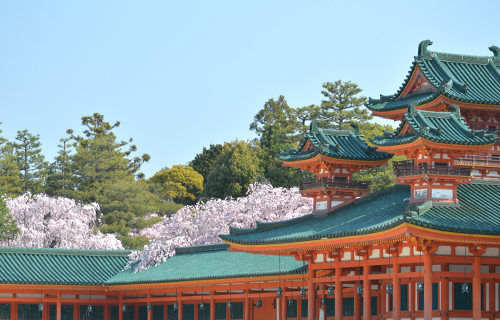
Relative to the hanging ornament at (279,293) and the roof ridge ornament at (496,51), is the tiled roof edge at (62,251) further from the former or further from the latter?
the roof ridge ornament at (496,51)

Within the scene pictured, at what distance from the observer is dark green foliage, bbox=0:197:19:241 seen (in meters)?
53.8

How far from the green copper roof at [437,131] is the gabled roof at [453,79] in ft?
3.98

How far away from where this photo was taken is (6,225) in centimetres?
5738

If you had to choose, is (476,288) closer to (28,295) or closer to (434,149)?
(434,149)

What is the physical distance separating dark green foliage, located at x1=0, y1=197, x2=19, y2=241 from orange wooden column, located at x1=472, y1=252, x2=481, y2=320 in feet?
120

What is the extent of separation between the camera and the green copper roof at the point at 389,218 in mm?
23739

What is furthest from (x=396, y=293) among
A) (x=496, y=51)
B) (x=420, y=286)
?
(x=496, y=51)

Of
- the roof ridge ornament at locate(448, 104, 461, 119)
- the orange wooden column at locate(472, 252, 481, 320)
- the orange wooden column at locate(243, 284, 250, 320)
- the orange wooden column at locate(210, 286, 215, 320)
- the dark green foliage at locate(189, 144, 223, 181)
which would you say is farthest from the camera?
the dark green foliage at locate(189, 144, 223, 181)

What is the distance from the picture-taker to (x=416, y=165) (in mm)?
26984

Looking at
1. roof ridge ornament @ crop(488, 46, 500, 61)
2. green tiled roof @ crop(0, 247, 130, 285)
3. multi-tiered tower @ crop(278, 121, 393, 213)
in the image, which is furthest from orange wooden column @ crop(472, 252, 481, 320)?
green tiled roof @ crop(0, 247, 130, 285)

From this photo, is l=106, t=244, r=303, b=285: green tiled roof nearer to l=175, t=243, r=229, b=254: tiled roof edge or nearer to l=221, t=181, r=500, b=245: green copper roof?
l=175, t=243, r=229, b=254: tiled roof edge

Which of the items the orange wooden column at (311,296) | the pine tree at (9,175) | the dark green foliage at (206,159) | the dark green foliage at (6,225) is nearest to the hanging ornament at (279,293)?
the orange wooden column at (311,296)

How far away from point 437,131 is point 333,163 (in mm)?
6499

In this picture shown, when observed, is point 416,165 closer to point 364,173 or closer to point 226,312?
point 226,312
